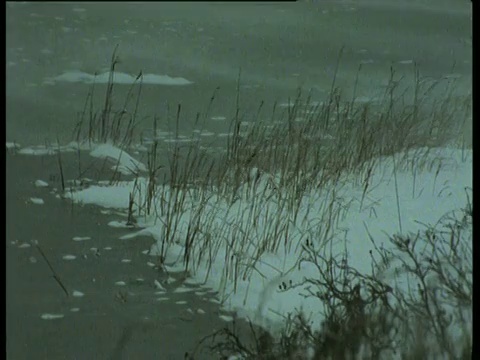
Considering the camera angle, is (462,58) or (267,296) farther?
(462,58)

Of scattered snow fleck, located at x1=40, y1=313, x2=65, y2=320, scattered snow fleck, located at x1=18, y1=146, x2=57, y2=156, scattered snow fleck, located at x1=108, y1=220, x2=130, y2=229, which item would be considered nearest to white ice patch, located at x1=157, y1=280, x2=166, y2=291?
scattered snow fleck, located at x1=108, y1=220, x2=130, y2=229

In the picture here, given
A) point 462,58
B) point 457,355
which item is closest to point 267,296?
point 457,355

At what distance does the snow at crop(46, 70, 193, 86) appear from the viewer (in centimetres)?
361

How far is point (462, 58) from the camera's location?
12.8 ft

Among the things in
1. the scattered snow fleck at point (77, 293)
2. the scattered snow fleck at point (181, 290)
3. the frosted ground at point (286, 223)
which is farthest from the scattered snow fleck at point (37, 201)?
the scattered snow fleck at point (181, 290)

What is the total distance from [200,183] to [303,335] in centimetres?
67

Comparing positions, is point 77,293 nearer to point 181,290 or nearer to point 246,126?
point 181,290

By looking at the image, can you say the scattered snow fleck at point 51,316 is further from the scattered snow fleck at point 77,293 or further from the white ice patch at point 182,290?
the white ice patch at point 182,290

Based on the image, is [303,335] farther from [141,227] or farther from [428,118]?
[428,118]

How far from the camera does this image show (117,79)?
3650mm

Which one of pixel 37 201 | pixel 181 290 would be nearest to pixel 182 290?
pixel 181 290

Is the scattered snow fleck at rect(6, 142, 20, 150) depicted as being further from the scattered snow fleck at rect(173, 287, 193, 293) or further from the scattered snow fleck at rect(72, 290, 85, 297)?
the scattered snow fleck at rect(173, 287, 193, 293)
